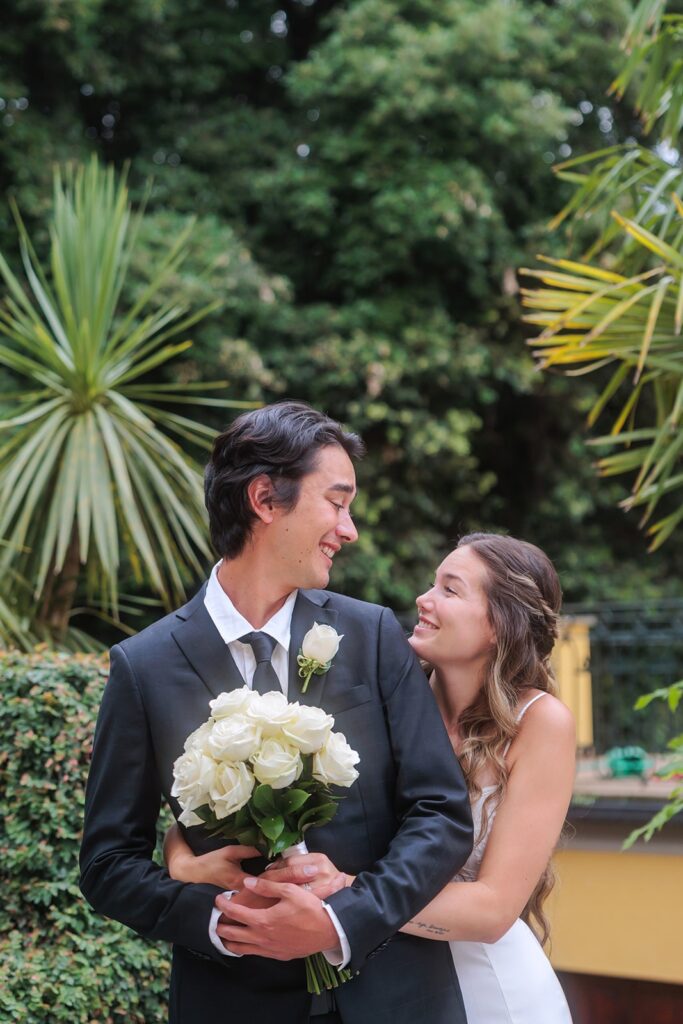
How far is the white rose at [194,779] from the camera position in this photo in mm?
1791

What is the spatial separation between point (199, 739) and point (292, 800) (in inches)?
6.9

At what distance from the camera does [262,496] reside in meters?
2.19

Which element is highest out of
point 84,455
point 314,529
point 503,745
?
point 84,455

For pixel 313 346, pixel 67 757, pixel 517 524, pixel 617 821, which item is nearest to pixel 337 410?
pixel 313 346

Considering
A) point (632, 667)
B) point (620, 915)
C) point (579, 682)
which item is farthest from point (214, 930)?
point (579, 682)

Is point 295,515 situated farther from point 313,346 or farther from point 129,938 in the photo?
point 313,346

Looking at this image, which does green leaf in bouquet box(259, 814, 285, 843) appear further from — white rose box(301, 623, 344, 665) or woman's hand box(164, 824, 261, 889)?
white rose box(301, 623, 344, 665)

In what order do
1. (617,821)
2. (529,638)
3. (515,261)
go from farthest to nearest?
(515,261)
(617,821)
(529,638)

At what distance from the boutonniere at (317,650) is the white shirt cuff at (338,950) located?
38 centimetres

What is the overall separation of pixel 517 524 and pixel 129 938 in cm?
1031

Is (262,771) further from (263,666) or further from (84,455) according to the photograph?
(84,455)

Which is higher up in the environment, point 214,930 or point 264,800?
point 264,800

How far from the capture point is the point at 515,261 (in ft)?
36.8

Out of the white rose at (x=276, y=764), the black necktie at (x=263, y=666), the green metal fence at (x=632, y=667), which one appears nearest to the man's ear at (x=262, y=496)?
the black necktie at (x=263, y=666)
